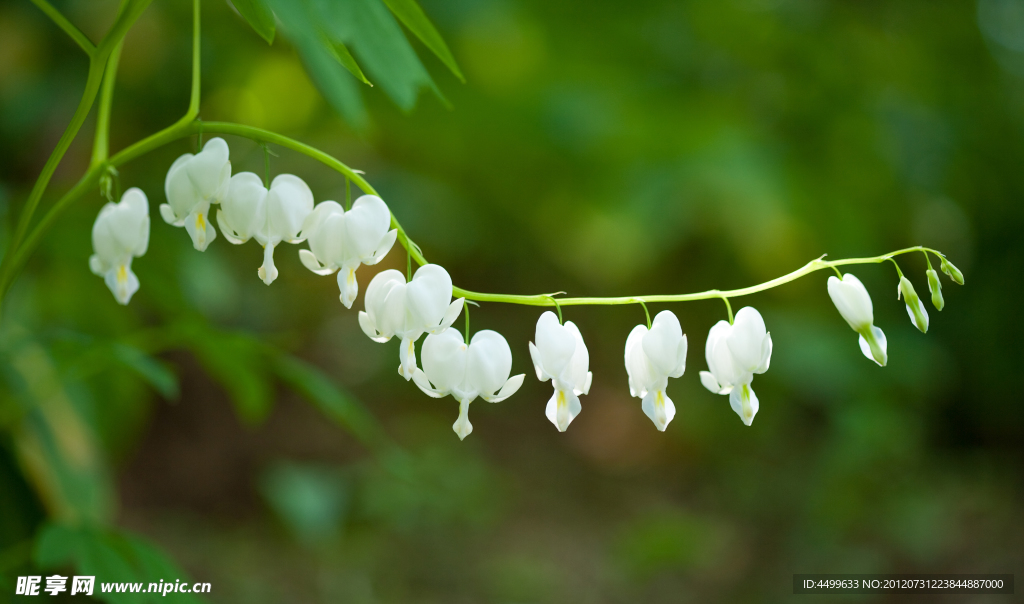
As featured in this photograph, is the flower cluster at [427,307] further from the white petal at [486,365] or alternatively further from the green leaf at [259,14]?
the green leaf at [259,14]

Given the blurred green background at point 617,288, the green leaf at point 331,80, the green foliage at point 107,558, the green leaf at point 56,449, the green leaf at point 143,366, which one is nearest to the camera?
the green foliage at point 107,558

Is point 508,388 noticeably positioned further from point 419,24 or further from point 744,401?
point 419,24

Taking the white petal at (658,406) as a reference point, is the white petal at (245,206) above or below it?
above

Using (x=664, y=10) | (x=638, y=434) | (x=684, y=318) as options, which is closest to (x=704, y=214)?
(x=684, y=318)

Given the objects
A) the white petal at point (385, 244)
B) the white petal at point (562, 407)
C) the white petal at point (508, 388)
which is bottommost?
the white petal at point (562, 407)

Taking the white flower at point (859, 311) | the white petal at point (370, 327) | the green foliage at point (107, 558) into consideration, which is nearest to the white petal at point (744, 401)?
the white flower at point (859, 311)

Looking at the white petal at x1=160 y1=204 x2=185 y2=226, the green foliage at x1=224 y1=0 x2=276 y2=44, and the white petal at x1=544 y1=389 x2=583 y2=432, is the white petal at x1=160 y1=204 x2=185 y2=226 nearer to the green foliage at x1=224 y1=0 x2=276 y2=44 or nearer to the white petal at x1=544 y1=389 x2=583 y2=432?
the green foliage at x1=224 y1=0 x2=276 y2=44
